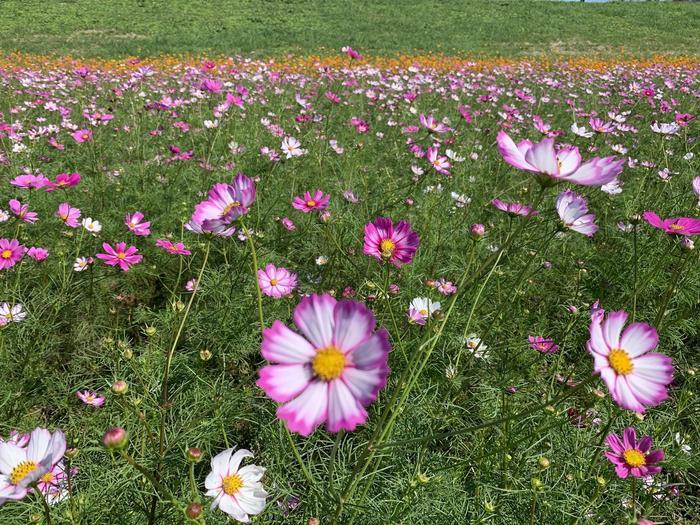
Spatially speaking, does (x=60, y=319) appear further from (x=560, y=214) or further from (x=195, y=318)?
(x=560, y=214)

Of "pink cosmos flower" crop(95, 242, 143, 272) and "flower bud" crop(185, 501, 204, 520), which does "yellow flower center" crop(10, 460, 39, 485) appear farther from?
"pink cosmos flower" crop(95, 242, 143, 272)

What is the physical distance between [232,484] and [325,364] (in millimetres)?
400

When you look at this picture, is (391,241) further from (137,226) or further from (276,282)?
(137,226)

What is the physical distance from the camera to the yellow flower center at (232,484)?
0.81 metres

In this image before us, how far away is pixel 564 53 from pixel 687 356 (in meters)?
12.3

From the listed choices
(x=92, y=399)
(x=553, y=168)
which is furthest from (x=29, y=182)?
(x=553, y=168)

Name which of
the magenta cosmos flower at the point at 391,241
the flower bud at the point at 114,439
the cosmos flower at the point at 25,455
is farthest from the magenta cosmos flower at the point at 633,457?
the cosmos flower at the point at 25,455

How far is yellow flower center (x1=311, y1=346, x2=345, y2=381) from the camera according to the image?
599 millimetres

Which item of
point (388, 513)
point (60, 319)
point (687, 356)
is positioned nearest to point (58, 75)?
point (60, 319)

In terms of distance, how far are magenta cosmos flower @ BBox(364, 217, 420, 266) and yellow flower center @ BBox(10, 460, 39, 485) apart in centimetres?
76

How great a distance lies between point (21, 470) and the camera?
772 mm

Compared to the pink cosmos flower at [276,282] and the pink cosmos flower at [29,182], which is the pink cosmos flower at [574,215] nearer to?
the pink cosmos flower at [276,282]

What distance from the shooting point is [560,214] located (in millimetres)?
1039

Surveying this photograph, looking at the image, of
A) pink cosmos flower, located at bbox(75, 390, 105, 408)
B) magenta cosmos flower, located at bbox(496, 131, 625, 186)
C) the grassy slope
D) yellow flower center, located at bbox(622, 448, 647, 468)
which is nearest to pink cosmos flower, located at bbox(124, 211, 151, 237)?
pink cosmos flower, located at bbox(75, 390, 105, 408)
